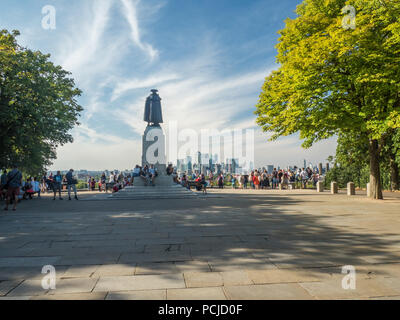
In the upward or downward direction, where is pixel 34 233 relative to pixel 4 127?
downward

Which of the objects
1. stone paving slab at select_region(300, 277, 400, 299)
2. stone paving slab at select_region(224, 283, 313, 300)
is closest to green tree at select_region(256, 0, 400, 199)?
stone paving slab at select_region(300, 277, 400, 299)

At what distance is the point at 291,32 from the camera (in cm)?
1173

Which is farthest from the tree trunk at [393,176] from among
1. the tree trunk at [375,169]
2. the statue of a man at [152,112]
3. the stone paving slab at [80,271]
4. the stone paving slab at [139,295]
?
the stone paving slab at [80,271]

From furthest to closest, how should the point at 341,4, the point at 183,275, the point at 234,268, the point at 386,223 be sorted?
the point at 341,4, the point at 386,223, the point at 234,268, the point at 183,275

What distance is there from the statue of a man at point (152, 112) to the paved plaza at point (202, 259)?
16373 mm

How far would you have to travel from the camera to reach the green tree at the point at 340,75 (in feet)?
30.4

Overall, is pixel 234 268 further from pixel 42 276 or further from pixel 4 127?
pixel 4 127

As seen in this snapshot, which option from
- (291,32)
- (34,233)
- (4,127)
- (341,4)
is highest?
(341,4)

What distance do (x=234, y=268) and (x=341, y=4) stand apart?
1351 cm

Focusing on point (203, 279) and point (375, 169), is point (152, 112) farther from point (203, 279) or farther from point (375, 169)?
point (203, 279)

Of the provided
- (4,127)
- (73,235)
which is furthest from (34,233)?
(4,127)

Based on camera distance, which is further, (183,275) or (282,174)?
(282,174)

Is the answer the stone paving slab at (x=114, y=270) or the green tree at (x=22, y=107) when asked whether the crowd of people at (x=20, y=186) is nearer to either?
the green tree at (x=22, y=107)
